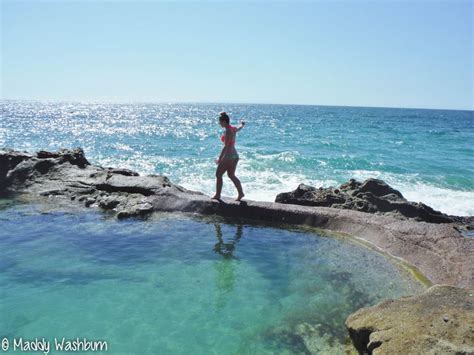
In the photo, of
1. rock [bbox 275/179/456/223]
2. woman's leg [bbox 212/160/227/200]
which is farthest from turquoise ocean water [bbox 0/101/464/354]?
rock [bbox 275/179/456/223]

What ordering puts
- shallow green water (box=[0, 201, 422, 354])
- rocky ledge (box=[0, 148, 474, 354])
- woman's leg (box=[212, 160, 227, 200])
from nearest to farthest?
rocky ledge (box=[0, 148, 474, 354]) → shallow green water (box=[0, 201, 422, 354]) → woman's leg (box=[212, 160, 227, 200])

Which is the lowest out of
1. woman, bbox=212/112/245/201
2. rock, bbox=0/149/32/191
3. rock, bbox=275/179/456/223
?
rock, bbox=275/179/456/223

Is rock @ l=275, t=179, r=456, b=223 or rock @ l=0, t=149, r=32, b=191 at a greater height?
rock @ l=0, t=149, r=32, b=191

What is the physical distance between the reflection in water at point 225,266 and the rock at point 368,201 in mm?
2373

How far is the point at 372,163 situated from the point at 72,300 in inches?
770

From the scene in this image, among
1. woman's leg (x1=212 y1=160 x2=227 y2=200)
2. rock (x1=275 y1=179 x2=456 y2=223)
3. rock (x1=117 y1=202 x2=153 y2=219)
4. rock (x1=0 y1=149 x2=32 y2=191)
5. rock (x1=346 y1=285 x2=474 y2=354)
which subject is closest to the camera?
rock (x1=346 y1=285 x2=474 y2=354)

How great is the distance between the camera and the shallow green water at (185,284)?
4.15 metres

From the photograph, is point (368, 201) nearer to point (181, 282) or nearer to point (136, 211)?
point (136, 211)

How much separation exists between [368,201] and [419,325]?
558cm

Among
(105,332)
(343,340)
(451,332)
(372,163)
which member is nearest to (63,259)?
(105,332)

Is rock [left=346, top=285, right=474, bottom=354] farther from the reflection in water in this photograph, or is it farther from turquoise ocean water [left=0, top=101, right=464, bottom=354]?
the reflection in water

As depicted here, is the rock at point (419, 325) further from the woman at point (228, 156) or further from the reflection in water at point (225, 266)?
the woman at point (228, 156)

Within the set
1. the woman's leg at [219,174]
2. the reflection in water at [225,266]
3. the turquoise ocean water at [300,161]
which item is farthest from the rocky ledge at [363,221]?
the turquoise ocean water at [300,161]

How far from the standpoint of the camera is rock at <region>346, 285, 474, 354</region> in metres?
3.29
